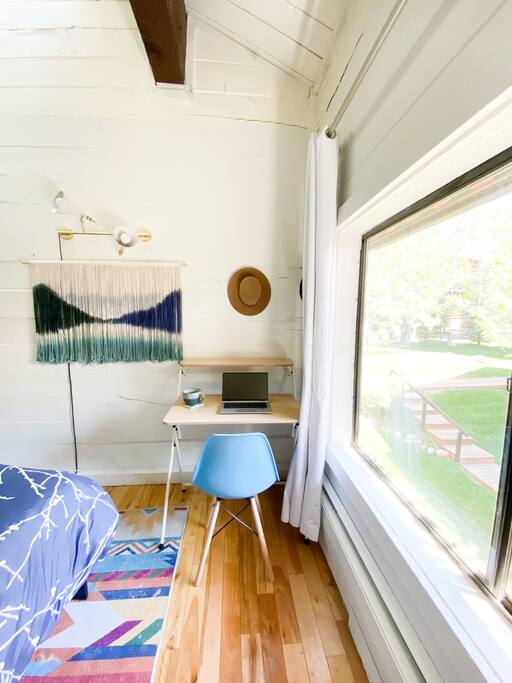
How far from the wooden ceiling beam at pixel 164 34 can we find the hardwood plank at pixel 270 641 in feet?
9.14

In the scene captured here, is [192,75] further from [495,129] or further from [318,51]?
[495,129]

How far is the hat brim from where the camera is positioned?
206cm

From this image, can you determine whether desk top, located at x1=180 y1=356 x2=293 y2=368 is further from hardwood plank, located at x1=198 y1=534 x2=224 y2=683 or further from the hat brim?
hardwood plank, located at x1=198 y1=534 x2=224 y2=683

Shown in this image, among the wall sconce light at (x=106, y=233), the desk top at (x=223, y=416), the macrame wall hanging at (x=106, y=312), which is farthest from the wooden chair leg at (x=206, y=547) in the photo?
the wall sconce light at (x=106, y=233)

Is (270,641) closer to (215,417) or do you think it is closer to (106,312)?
(215,417)

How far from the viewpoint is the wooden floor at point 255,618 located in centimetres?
111

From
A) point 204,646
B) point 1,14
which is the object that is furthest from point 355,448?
point 1,14

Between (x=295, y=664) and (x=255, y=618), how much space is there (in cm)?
23

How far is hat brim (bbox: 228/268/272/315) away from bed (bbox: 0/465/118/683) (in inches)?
53.2

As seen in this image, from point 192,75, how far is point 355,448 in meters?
2.56

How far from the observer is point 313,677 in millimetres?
1093

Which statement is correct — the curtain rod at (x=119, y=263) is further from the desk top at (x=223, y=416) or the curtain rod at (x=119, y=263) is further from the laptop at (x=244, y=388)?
the desk top at (x=223, y=416)

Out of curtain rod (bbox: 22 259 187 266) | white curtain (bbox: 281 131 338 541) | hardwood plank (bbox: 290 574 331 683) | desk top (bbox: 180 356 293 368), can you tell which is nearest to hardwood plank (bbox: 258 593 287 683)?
hardwood plank (bbox: 290 574 331 683)

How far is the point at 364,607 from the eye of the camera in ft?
3.65
